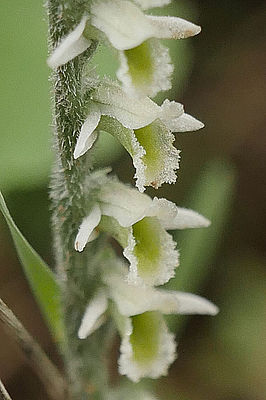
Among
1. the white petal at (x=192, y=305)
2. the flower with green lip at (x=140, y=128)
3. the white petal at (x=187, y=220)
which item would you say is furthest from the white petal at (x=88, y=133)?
the white petal at (x=192, y=305)

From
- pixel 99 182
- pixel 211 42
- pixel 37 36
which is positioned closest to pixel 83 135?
pixel 99 182

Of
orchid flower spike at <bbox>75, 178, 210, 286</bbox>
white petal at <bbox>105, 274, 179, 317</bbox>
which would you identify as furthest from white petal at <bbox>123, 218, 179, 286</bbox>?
white petal at <bbox>105, 274, 179, 317</bbox>

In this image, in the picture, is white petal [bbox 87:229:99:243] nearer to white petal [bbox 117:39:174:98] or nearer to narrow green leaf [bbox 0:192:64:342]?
narrow green leaf [bbox 0:192:64:342]

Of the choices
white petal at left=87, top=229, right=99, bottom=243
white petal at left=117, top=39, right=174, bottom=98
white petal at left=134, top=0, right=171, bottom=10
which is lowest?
white petal at left=87, top=229, right=99, bottom=243

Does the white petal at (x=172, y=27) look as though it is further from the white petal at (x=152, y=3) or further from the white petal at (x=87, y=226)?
the white petal at (x=87, y=226)

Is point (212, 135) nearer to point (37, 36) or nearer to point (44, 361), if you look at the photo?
point (37, 36)

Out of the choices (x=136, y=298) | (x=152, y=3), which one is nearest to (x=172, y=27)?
(x=152, y=3)
